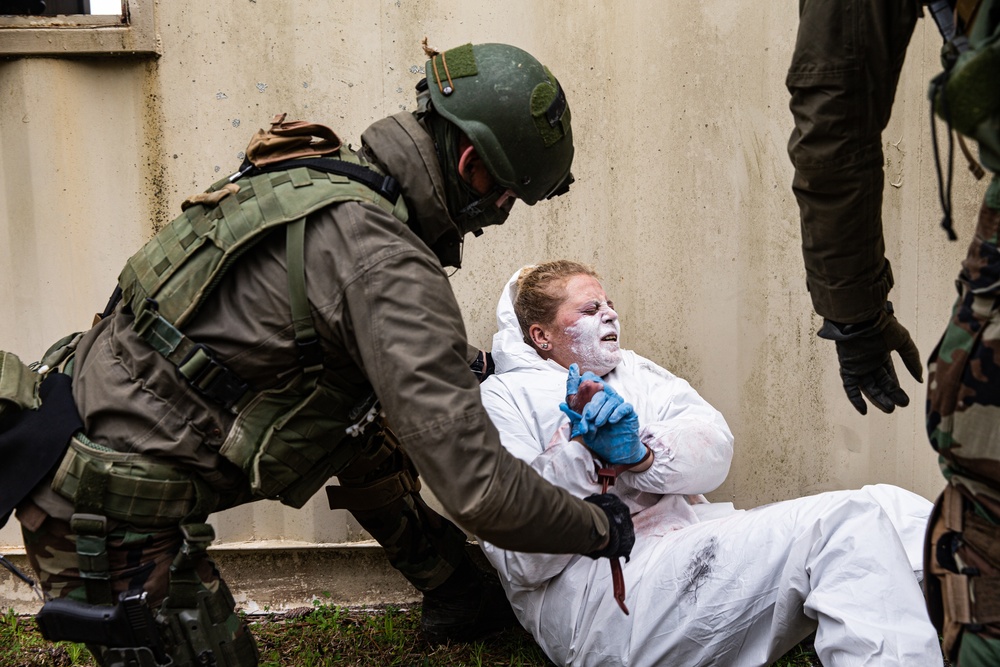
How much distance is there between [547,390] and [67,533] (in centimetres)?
165

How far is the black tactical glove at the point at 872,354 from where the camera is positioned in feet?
9.06

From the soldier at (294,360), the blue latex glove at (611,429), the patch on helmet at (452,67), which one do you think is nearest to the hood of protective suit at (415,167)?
the soldier at (294,360)

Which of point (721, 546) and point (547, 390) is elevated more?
point (547, 390)

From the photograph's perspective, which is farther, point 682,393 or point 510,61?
point 682,393

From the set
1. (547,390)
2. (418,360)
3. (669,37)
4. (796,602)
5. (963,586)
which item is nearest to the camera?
(963,586)

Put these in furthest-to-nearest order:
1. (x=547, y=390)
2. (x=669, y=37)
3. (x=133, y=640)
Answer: (x=669, y=37) < (x=547, y=390) < (x=133, y=640)

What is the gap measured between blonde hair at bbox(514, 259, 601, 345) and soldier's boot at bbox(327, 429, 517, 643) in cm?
71

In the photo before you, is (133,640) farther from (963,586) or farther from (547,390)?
(963,586)

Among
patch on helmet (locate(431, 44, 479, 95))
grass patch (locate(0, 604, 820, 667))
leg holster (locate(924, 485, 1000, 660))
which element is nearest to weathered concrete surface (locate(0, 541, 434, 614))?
grass patch (locate(0, 604, 820, 667))

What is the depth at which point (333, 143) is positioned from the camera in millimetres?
2545

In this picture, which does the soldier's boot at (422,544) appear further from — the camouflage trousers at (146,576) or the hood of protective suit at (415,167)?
the hood of protective suit at (415,167)

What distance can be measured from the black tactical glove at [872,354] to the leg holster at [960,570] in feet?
3.01

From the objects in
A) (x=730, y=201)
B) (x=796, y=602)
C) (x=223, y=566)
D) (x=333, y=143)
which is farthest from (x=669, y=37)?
(x=223, y=566)

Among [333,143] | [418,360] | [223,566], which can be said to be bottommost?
[223,566]
